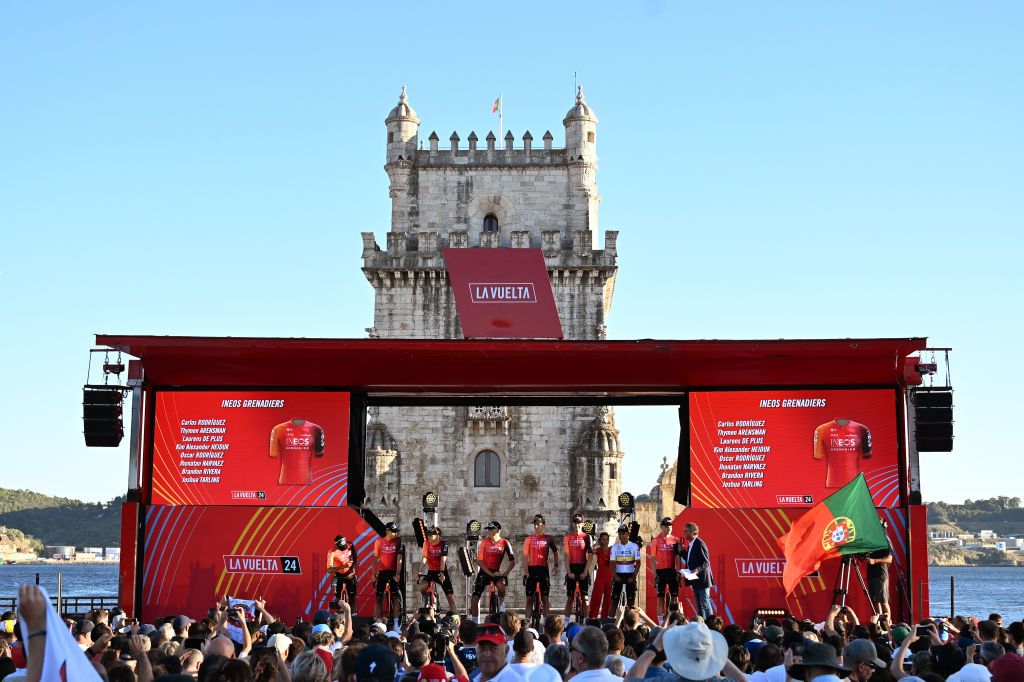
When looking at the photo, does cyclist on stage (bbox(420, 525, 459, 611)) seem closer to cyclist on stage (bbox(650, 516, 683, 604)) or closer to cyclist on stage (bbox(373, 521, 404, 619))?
cyclist on stage (bbox(373, 521, 404, 619))

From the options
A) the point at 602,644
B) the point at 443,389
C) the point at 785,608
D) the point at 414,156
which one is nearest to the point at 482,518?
the point at 414,156

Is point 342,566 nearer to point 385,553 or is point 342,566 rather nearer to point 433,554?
point 385,553

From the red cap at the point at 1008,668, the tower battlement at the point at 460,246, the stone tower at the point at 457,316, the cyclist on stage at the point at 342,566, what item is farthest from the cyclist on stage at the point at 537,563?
the tower battlement at the point at 460,246

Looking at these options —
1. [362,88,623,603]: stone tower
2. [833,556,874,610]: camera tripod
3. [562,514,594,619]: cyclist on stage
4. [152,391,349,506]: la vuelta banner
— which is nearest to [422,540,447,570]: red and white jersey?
[152,391,349,506]: la vuelta banner

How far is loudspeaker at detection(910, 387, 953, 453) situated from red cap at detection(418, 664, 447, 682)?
52.7 ft

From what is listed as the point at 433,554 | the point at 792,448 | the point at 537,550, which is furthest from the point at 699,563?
the point at 433,554

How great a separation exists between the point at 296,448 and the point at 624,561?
676cm

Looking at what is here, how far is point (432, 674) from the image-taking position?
27.3 feet

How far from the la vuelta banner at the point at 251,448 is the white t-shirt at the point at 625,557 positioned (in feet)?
17.9

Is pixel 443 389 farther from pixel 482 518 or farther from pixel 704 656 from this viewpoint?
pixel 482 518

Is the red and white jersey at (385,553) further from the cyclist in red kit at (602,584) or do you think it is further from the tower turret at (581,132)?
the tower turret at (581,132)

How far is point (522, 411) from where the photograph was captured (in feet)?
165

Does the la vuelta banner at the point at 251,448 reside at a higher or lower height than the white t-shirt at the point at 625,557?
higher

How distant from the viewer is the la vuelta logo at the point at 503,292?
33.5 metres
